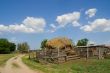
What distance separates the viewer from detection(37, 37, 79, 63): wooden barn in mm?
34191

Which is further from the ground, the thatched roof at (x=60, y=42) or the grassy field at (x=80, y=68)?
the thatched roof at (x=60, y=42)

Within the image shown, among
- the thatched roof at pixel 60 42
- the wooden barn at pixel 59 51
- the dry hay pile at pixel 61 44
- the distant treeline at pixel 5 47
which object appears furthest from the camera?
the distant treeline at pixel 5 47

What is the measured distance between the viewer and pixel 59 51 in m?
35.7

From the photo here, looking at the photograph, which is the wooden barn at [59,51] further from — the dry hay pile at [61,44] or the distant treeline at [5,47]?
the distant treeline at [5,47]

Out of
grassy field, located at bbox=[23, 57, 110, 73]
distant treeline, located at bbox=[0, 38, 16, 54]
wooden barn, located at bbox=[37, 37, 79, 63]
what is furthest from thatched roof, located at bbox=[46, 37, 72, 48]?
distant treeline, located at bbox=[0, 38, 16, 54]

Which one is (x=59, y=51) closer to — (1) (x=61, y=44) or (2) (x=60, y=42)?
(1) (x=61, y=44)

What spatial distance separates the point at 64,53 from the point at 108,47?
14.2 meters

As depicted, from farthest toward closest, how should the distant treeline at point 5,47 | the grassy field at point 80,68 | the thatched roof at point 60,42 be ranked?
the distant treeline at point 5,47
the thatched roof at point 60,42
the grassy field at point 80,68

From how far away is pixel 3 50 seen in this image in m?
114

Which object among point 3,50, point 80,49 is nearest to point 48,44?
point 80,49

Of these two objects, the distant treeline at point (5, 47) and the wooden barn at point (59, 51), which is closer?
the wooden barn at point (59, 51)

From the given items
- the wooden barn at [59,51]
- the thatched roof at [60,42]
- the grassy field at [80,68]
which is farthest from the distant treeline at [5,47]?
the grassy field at [80,68]

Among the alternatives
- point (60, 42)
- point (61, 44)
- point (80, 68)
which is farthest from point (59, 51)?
point (80, 68)

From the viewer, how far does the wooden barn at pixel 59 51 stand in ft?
112
